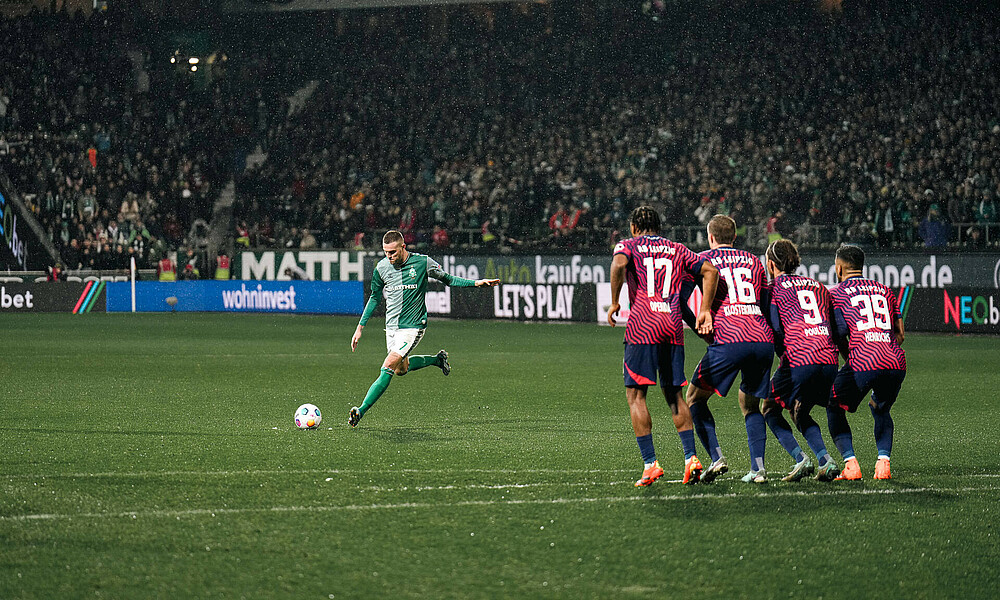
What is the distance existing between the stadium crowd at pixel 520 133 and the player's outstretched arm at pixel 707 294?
21.0 metres

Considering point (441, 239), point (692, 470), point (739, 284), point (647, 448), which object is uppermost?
point (441, 239)

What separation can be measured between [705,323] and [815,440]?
1.18 meters

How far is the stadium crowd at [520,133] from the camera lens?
96.3 ft

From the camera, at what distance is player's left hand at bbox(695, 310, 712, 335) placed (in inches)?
275

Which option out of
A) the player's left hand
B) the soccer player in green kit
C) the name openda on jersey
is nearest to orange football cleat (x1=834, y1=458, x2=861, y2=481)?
the player's left hand

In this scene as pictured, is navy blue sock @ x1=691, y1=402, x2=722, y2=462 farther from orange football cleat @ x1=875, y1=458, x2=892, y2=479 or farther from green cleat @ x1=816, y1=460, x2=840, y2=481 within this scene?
orange football cleat @ x1=875, y1=458, x2=892, y2=479

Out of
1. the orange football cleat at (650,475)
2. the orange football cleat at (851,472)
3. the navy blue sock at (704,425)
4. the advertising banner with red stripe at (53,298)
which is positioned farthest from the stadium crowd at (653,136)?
the orange football cleat at (650,475)

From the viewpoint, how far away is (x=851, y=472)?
24.3 ft

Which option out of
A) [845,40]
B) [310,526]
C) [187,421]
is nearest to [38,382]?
[187,421]

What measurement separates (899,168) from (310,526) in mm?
25891

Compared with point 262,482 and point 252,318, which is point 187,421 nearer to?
point 262,482

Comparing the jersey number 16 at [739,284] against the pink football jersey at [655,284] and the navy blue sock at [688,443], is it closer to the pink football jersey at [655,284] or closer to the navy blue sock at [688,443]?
the pink football jersey at [655,284]

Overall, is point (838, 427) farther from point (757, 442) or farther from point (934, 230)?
point (934, 230)

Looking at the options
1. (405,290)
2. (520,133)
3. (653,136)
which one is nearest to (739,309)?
(405,290)
